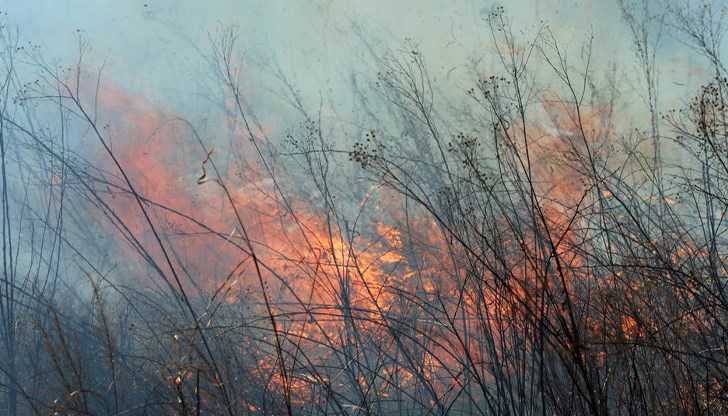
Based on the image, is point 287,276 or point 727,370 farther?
point 287,276

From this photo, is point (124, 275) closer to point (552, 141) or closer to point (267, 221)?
point (267, 221)

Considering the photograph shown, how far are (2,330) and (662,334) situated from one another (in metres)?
3.27

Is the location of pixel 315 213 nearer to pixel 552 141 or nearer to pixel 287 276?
pixel 287 276

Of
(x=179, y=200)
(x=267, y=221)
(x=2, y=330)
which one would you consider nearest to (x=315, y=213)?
(x=267, y=221)

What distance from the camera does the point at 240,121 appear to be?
356 inches

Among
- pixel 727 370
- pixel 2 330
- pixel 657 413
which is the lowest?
pixel 657 413

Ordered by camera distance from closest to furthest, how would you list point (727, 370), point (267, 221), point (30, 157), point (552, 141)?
point (727, 370) → point (30, 157) → point (552, 141) → point (267, 221)

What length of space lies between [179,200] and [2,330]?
497 cm

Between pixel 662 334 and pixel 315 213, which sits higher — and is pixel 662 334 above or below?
below

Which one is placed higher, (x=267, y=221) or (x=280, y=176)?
(x=280, y=176)

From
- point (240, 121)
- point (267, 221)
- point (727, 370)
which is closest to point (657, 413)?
point (727, 370)

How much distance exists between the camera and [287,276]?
26.4 ft

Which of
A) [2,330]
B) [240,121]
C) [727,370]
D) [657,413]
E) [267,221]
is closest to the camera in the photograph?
[657,413]

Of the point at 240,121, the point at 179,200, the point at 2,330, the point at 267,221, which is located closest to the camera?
the point at 2,330
